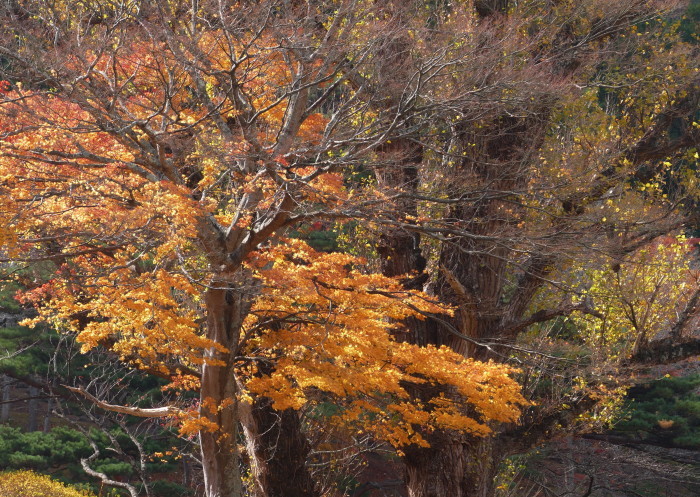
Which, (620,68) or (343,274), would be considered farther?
(620,68)

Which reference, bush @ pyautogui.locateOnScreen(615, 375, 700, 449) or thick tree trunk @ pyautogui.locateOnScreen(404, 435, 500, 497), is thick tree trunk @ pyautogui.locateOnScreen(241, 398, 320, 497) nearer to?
thick tree trunk @ pyautogui.locateOnScreen(404, 435, 500, 497)

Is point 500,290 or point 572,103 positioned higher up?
point 572,103

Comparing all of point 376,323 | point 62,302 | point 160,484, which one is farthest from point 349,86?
point 160,484

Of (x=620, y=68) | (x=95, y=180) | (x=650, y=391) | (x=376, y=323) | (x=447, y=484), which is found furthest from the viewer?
(x=650, y=391)

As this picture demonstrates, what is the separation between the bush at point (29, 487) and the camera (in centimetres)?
1106

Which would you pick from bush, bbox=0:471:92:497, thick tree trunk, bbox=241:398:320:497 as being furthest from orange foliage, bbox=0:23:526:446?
bush, bbox=0:471:92:497

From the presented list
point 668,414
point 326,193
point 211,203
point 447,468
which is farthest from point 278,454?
point 668,414

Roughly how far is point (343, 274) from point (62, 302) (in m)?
3.05

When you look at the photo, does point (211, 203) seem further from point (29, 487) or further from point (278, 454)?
point (29, 487)

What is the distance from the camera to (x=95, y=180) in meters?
7.58

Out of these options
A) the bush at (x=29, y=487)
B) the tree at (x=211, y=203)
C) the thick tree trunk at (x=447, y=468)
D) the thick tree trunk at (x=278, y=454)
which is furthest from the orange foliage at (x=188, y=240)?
the bush at (x=29, y=487)

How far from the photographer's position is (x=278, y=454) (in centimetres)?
1057

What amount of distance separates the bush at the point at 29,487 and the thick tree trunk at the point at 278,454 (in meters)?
3.36

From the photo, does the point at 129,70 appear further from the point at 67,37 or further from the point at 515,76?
the point at 515,76
